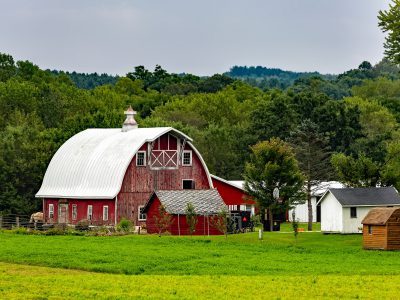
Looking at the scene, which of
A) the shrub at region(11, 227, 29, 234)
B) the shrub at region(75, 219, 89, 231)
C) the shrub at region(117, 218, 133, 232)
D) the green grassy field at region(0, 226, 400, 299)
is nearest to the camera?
the green grassy field at region(0, 226, 400, 299)

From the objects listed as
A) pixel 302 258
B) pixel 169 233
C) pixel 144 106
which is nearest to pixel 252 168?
pixel 169 233

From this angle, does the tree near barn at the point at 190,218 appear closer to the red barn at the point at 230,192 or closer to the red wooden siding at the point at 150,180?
the red wooden siding at the point at 150,180

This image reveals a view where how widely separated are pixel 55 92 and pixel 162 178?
2131 inches

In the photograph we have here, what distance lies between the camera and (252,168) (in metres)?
78.8

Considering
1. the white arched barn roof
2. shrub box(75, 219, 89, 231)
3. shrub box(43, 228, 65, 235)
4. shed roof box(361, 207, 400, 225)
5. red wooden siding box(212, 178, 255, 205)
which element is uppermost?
the white arched barn roof

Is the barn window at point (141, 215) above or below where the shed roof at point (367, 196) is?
below

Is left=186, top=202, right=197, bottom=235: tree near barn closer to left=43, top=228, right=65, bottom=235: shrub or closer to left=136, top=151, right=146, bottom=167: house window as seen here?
left=43, top=228, right=65, bottom=235: shrub

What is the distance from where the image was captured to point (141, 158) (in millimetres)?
88812

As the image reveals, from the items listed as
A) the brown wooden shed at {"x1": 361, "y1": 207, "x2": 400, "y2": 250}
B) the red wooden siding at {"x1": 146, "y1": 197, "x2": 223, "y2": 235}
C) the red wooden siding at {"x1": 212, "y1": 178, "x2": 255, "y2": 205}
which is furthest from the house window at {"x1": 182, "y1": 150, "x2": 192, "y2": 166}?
the brown wooden shed at {"x1": 361, "y1": 207, "x2": 400, "y2": 250}

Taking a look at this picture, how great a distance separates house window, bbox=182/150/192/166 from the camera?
92.0 meters

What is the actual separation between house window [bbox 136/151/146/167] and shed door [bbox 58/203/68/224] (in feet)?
22.5

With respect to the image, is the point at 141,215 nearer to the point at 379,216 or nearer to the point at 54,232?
the point at 54,232

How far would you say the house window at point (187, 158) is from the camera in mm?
92000

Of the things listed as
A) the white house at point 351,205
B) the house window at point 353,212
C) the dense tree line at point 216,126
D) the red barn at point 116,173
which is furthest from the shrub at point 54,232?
the house window at point 353,212
